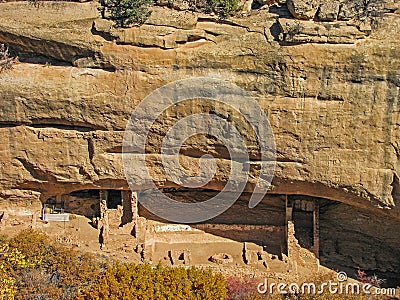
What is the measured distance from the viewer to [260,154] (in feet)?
48.9

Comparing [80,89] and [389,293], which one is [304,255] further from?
[80,89]

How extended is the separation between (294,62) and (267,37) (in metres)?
0.99

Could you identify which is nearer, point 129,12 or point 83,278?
point 83,278

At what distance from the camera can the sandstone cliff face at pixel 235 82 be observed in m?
13.7

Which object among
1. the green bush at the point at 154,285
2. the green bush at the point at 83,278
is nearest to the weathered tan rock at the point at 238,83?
the green bush at the point at 83,278

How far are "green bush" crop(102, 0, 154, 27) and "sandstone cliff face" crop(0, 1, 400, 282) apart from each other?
0.74ft

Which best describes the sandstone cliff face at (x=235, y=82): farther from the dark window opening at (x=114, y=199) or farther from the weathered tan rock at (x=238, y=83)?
the dark window opening at (x=114, y=199)

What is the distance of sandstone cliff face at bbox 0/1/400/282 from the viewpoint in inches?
540

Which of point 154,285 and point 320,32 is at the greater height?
point 320,32

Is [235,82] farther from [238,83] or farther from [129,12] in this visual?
[129,12]

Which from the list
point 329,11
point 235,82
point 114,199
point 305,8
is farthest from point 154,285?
point 329,11

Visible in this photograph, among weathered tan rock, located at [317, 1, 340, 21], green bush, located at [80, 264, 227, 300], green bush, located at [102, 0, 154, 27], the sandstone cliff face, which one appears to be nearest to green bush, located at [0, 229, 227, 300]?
green bush, located at [80, 264, 227, 300]

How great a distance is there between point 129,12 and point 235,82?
3.39 m

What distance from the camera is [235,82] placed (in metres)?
14.1
